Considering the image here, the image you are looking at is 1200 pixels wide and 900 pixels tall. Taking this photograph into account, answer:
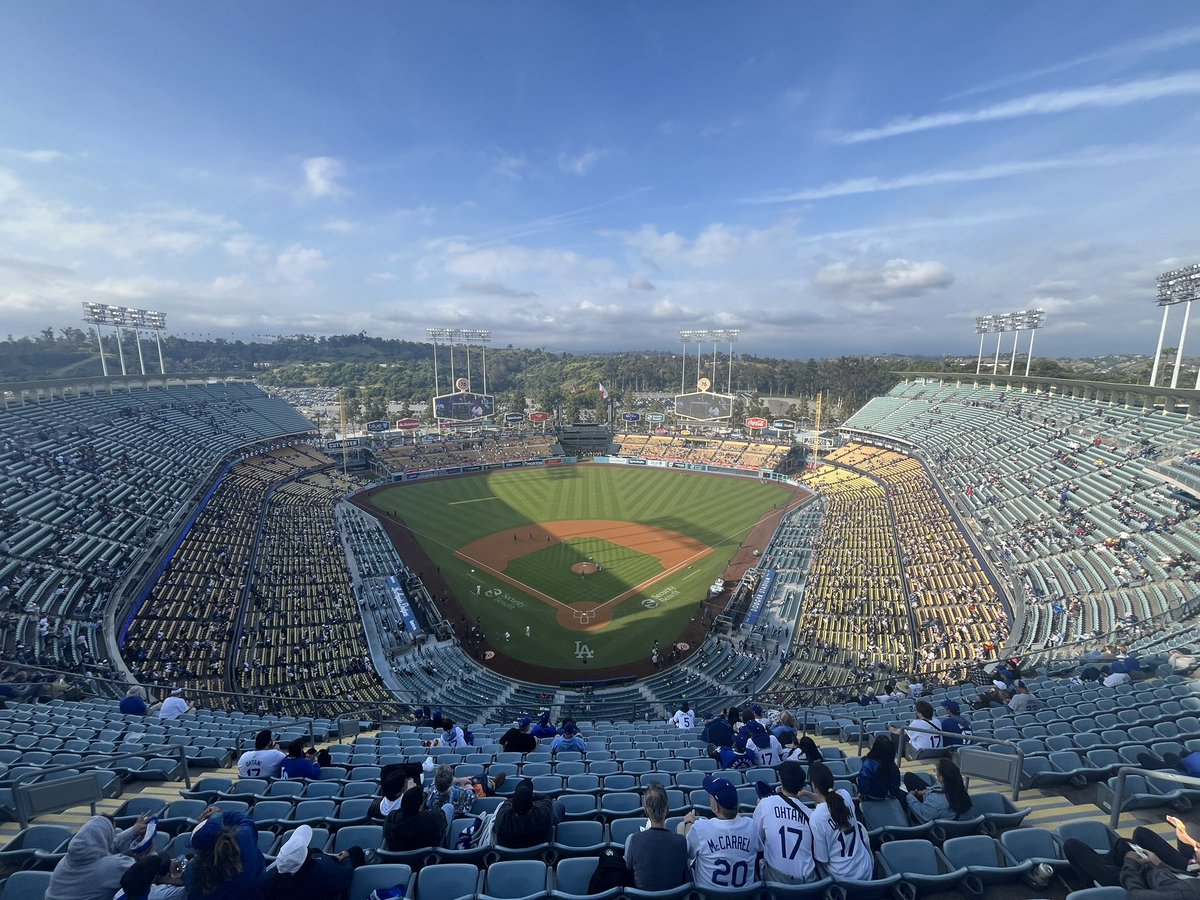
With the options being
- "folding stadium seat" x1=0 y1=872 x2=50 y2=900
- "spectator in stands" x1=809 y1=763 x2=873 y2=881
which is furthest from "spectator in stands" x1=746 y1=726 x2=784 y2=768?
"folding stadium seat" x1=0 y1=872 x2=50 y2=900

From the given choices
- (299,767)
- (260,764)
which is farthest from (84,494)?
(299,767)

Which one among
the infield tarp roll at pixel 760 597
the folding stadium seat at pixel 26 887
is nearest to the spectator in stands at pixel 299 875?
the folding stadium seat at pixel 26 887

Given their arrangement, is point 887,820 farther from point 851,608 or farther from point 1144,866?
point 851,608

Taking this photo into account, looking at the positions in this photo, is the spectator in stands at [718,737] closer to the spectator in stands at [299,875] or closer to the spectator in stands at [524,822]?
the spectator in stands at [524,822]

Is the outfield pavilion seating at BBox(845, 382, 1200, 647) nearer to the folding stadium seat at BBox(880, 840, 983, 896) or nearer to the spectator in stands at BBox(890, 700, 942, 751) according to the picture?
the spectator in stands at BBox(890, 700, 942, 751)

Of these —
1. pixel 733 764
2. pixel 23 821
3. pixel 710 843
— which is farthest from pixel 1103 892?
pixel 23 821
